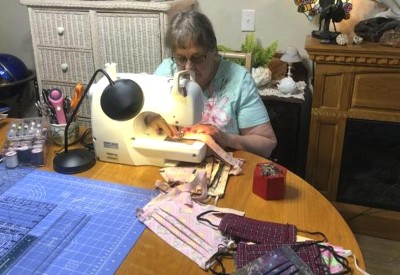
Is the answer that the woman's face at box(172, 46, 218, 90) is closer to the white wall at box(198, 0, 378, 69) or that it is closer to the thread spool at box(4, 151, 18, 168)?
the thread spool at box(4, 151, 18, 168)

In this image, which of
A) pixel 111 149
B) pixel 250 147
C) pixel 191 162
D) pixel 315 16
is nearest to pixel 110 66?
pixel 111 149

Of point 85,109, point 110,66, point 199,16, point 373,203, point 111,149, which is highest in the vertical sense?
point 199,16

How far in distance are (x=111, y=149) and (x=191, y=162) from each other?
0.90 feet

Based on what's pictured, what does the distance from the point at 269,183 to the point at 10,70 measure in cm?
223

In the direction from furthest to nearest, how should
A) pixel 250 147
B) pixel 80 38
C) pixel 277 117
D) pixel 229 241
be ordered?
1. pixel 80 38
2. pixel 277 117
3. pixel 250 147
4. pixel 229 241

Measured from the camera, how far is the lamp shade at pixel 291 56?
2.48 m

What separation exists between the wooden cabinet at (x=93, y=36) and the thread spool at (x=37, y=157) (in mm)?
1204

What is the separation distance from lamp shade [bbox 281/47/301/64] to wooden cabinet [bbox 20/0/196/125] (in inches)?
27.2

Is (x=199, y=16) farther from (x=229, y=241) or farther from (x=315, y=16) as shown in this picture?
(x=315, y=16)

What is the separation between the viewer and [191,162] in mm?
1344

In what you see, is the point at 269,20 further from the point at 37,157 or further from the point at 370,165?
the point at 37,157

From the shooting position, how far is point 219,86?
1.68 metres

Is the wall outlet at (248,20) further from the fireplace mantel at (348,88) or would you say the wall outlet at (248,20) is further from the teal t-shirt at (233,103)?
the teal t-shirt at (233,103)

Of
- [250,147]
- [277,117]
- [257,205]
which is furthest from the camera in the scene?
[277,117]
